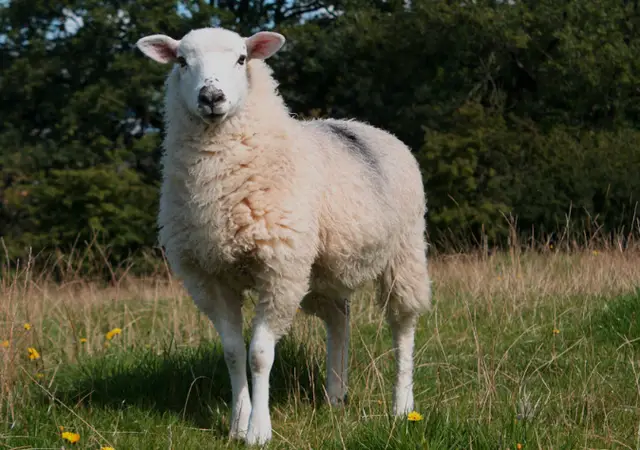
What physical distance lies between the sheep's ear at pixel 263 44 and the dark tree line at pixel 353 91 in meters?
14.6

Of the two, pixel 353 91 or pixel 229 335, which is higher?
pixel 229 335

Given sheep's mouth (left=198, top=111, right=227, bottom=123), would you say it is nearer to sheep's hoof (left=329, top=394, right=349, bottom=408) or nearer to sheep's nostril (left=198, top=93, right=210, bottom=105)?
sheep's nostril (left=198, top=93, right=210, bottom=105)

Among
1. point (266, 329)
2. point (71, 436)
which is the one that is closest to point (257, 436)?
point (266, 329)

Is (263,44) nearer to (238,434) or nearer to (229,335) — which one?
(229,335)

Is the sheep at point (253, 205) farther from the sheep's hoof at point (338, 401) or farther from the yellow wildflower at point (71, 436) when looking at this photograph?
the yellow wildflower at point (71, 436)

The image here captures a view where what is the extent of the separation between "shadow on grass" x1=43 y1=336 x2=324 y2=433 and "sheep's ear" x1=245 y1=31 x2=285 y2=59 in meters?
1.57

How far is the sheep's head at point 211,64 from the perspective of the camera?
3480 mm

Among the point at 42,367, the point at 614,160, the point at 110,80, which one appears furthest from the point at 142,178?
the point at 42,367

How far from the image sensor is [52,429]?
3453mm

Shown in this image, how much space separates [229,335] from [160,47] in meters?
1.43

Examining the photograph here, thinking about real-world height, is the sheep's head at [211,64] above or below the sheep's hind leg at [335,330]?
above

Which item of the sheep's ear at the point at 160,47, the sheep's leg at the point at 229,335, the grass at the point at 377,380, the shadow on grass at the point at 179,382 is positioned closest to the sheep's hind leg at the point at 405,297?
the grass at the point at 377,380

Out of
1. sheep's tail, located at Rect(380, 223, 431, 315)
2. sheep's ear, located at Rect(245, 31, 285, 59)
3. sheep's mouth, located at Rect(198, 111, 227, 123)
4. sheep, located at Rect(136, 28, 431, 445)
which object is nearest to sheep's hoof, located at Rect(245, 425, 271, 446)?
sheep, located at Rect(136, 28, 431, 445)

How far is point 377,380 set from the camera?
453 cm
